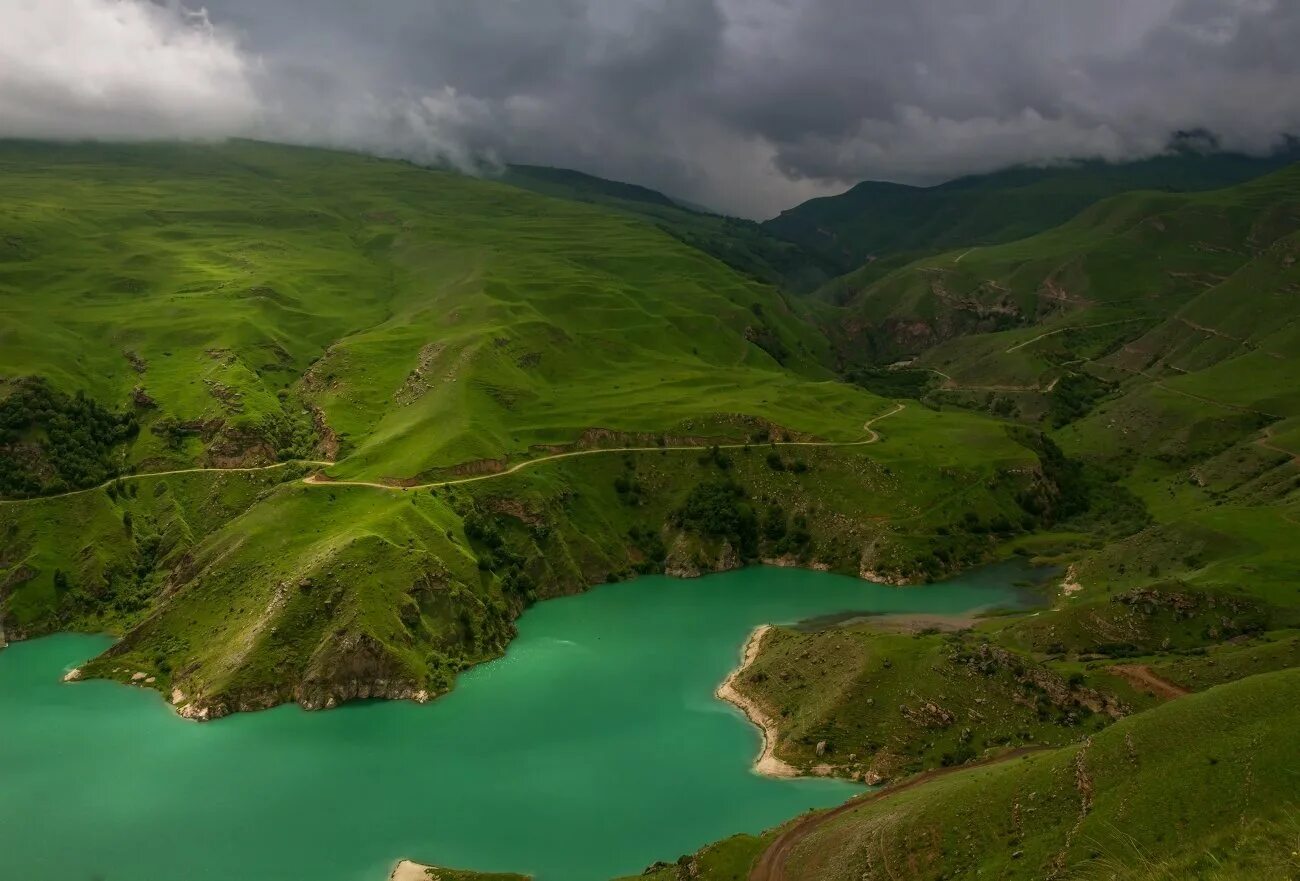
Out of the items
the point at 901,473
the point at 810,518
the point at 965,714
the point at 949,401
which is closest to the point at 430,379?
the point at 810,518

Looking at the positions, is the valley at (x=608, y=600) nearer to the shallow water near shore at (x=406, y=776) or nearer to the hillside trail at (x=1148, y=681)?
the hillside trail at (x=1148, y=681)

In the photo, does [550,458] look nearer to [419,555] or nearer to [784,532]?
[784,532]

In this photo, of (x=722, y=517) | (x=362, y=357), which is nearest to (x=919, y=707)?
(x=722, y=517)

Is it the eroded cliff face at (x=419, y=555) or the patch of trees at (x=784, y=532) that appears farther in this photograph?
A: the patch of trees at (x=784, y=532)

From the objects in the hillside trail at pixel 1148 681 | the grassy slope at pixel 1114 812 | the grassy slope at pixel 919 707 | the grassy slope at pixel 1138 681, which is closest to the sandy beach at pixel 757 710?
the grassy slope at pixel 919 707

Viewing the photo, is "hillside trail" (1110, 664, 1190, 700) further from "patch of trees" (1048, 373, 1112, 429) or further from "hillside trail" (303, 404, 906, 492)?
"patch of trees" (1048, 373, 1112, 429)

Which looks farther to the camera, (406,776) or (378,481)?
(378,481)
